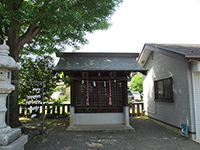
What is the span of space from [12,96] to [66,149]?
3.36 metres

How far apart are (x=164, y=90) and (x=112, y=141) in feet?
13.8

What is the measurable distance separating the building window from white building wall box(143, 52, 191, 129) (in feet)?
0.70

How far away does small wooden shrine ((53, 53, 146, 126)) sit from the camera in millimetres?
7578

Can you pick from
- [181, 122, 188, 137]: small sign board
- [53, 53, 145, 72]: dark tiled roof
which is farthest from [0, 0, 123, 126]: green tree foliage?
[181, 122, 188, 137]: small sign board

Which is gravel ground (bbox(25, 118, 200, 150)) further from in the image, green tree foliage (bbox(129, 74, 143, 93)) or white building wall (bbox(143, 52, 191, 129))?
green tree foliage (bbox(129, 74, 143, 93))

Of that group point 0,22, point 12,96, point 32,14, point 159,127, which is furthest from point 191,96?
point 0,22

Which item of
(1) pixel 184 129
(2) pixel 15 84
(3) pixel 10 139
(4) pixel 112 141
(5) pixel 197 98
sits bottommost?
(4) pixel 112 141

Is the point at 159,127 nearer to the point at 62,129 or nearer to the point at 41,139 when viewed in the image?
the point at 62,129

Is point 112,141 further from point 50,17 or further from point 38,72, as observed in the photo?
point 38,72

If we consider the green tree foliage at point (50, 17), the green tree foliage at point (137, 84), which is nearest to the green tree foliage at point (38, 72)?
the green tree foliage at point (50, 17)

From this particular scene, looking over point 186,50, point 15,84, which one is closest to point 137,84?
point 186,50

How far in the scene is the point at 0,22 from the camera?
5812 mm

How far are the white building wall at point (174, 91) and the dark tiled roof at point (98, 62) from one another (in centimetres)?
145

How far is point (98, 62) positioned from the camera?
7844mm
